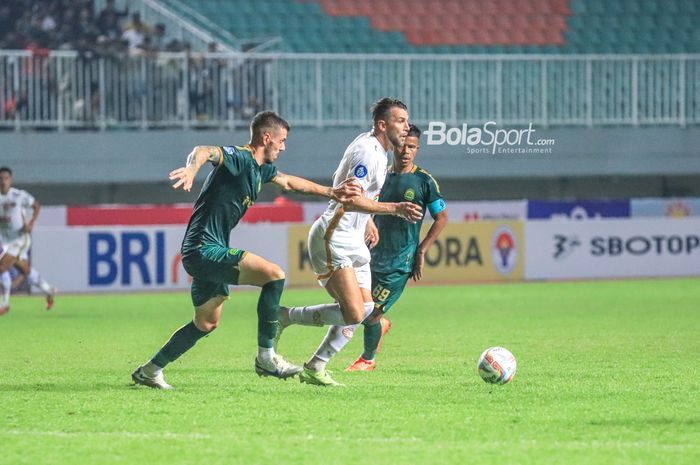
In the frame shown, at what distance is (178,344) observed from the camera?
8.56 m

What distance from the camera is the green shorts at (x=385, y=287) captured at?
400 inches

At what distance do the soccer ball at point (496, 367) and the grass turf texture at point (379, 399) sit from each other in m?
0.08

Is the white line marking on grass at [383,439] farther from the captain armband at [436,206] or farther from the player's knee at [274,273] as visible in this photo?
the captain armband at [436,206]

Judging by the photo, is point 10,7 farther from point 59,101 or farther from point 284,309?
point 284,309

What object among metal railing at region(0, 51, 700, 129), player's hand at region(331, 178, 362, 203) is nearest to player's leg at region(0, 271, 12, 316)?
metal railing at region(0, 51, 700, 129)

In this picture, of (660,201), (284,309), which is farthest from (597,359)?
(660,201)

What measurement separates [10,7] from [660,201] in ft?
42.4

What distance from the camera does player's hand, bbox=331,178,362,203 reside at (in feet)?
27.7

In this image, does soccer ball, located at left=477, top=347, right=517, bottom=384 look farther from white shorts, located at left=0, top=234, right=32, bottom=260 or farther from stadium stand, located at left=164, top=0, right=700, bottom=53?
stadium stand, located at left=164, top=0, right=700, bottom=53

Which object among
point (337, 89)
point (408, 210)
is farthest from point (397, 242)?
point (337, 89)

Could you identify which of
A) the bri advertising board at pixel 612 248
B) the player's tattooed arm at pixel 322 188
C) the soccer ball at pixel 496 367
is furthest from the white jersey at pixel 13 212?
the soccer ball at pixel 496 367

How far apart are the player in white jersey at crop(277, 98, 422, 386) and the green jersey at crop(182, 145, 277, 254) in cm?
71

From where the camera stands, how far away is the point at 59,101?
888 inches

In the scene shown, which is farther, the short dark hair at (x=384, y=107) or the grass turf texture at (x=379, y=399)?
the short dark hair at (x=384, y=107)
